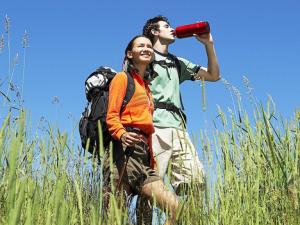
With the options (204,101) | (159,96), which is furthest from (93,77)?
(204,101)

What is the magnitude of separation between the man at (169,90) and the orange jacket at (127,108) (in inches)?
11.3

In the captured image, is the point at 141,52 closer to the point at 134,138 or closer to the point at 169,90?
the point at 169,90

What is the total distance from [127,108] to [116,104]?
90mm

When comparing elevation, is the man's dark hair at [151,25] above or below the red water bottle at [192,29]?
above

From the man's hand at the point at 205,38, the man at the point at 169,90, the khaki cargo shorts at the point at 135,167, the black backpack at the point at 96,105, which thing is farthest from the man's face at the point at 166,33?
the khaki cargo shorts at the point at 135,167

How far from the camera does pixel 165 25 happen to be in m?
3.86

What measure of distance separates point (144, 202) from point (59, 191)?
1867mm

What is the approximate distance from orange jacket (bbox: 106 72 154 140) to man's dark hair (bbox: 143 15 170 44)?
1.14m

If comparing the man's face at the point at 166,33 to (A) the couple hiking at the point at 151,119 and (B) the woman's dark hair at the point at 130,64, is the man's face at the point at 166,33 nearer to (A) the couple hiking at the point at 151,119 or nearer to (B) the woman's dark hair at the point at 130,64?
(A) the couple hiking at the point at 151,119

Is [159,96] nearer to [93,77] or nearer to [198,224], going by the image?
[93,77]

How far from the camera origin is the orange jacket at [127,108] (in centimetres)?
262

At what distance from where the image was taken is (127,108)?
2.71 m

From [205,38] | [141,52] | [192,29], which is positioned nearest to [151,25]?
[192,29]

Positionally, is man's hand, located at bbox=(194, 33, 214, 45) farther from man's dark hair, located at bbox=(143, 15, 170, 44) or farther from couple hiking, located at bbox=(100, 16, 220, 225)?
man's dark hair, located at bbox=(143, 15, 170, 44)
